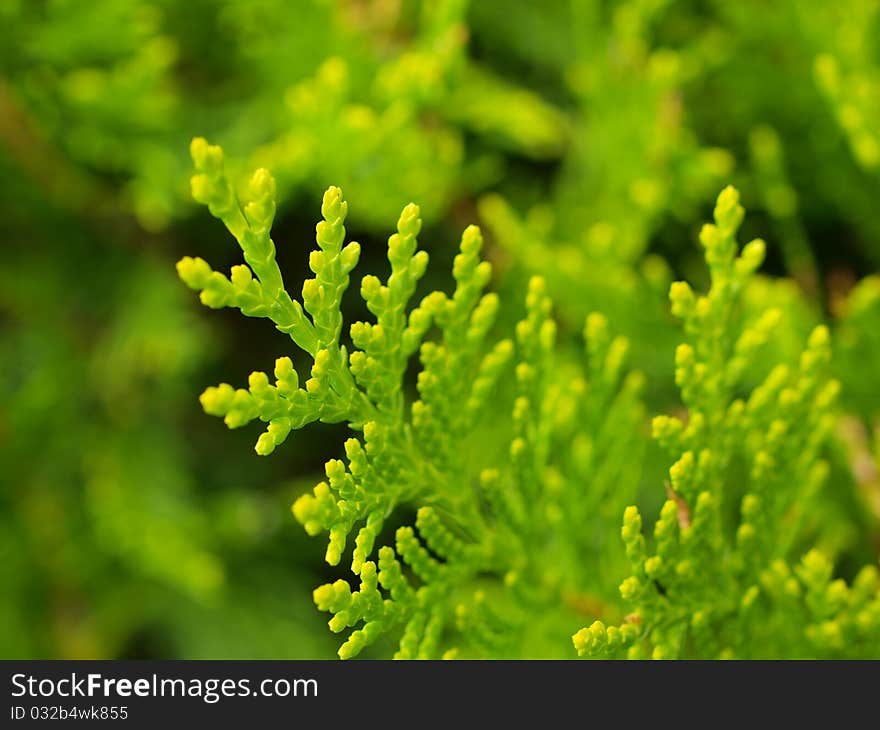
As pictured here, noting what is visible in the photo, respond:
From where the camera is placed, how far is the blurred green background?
4.44 feet

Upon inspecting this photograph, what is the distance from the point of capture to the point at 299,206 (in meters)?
1.77

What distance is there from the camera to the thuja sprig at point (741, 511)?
0.90 metres

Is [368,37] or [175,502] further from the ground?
[368,37]

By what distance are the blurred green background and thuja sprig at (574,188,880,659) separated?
227 millimetres

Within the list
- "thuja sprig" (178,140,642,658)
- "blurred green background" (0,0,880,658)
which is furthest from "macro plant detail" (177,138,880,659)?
"blurred green background" (0,0,880,658)

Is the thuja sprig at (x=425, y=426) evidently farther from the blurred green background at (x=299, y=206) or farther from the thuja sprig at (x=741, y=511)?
the blurred green background at (x=299, y=206)

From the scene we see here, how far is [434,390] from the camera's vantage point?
0.93m

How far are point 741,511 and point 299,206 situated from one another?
3.57 feet

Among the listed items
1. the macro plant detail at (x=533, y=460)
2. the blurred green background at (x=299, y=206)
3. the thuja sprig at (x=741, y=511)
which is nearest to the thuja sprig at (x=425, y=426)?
the macro plant detail at (x=533, y=460)

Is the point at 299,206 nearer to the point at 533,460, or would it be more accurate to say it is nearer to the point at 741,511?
the point at 533,460

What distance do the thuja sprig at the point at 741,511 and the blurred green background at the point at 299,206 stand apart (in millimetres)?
227

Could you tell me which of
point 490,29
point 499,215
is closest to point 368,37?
point 490,29

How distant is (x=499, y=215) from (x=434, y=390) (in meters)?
0.51
